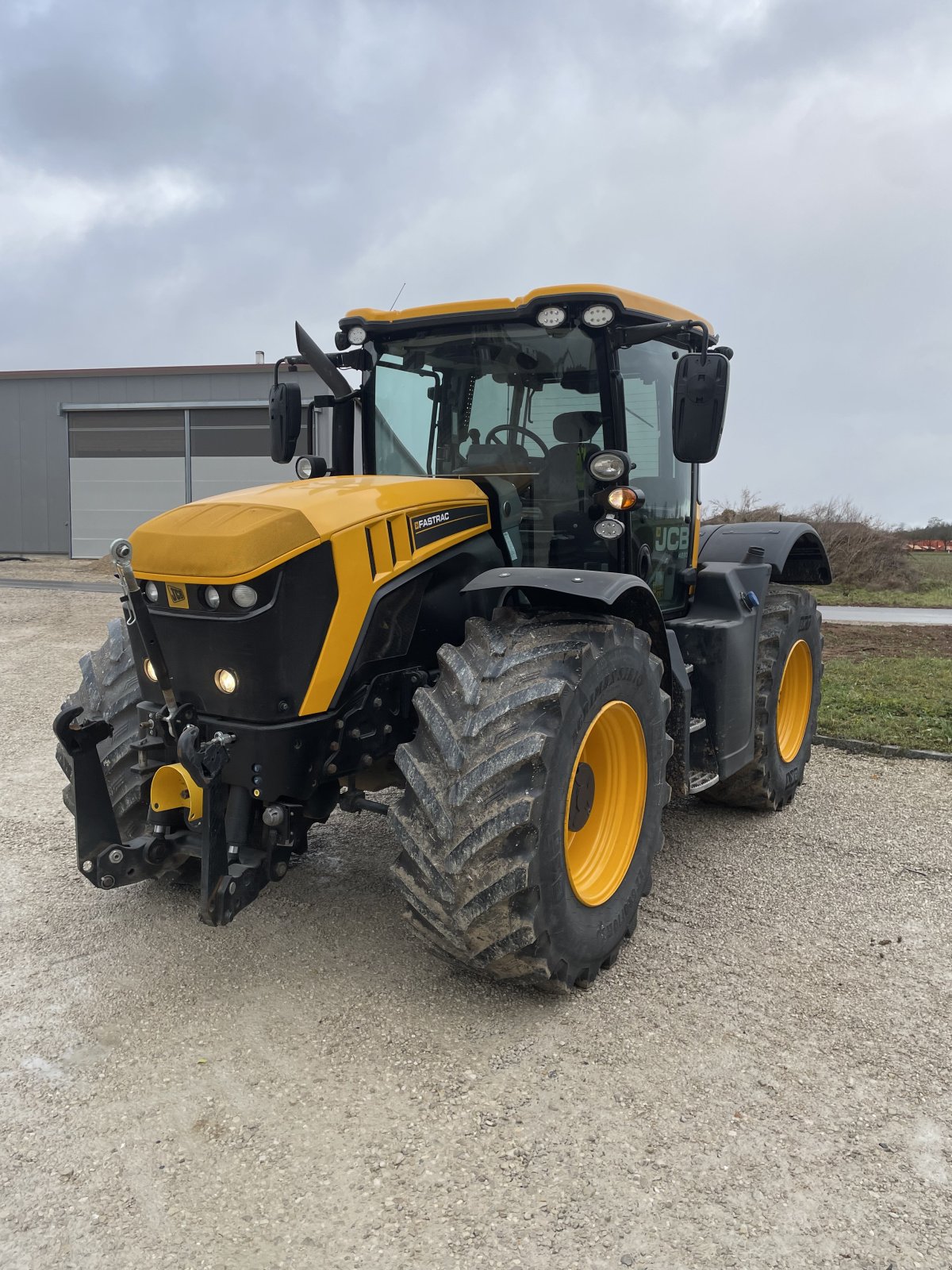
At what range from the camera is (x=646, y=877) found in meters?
3.63

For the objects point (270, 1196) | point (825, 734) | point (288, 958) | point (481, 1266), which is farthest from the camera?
point (825, 734)

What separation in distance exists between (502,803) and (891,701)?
19.5ft

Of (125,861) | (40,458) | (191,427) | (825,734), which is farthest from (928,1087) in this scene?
(40,458)

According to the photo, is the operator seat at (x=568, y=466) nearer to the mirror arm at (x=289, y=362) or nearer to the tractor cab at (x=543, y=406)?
the tractor cab at (x=543, y=406)

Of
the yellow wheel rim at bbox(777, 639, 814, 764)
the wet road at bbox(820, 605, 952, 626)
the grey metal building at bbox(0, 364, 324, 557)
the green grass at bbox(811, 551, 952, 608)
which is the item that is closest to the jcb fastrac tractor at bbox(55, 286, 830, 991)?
the yellow wheel rim at bbox(777, 639, 814, 764)

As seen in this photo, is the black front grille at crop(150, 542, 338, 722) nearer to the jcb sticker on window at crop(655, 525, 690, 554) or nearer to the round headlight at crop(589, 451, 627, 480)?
the round headlight at crop(589, 451, 627, 480)

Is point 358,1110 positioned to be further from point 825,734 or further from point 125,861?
point 825,734

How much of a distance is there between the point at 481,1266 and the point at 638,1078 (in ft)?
2.77

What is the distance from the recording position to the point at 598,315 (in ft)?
12.3

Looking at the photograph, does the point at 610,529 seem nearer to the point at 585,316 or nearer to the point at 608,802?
the point at 585,316

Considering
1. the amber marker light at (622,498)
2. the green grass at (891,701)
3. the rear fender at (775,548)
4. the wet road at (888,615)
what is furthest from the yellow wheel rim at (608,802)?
the wet road at (888,615)

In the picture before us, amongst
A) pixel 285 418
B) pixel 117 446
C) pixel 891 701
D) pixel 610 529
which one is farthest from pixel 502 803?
pixel 117 446

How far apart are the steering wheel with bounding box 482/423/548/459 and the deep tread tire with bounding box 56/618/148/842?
5.50ft

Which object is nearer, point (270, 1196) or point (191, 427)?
point (270, 1196)
